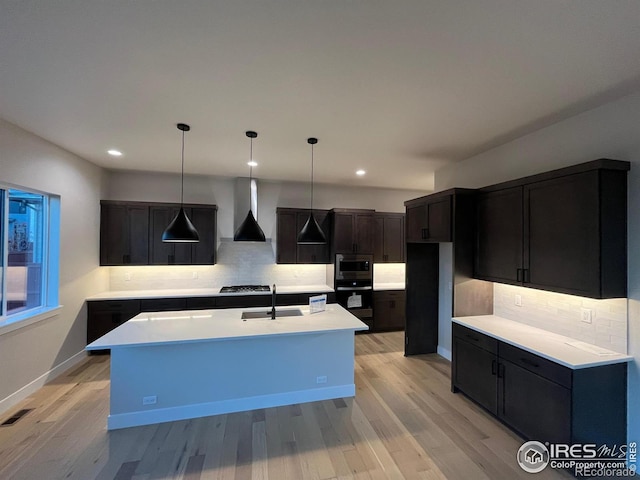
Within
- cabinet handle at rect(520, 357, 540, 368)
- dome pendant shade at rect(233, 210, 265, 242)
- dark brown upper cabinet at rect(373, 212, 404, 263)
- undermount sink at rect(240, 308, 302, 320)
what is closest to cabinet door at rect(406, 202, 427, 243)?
dark brown upper cabinet at rect(373, 212, 404, 263)

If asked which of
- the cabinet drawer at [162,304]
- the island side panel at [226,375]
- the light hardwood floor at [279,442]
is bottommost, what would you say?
the light hardwood floor at [279,442]

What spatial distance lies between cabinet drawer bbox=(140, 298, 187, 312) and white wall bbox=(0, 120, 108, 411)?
30.5 inches

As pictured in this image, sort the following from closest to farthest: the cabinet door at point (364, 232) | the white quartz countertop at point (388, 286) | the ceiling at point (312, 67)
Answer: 1. the ceiling at point (312, 67)
2. the cabinet door at point (364, 232)
3. the white quartz countertop at point (388, 286)

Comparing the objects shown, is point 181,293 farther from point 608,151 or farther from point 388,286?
point 608,151

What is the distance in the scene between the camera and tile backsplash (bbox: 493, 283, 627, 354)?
216cm

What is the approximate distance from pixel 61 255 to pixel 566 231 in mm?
5445

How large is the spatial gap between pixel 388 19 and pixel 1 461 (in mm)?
4026

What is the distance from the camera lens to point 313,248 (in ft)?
16.9

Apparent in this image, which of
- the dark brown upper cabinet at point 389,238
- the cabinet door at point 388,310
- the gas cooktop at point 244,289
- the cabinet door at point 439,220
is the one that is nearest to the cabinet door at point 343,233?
the dark brown upper cabinet at point 389,238

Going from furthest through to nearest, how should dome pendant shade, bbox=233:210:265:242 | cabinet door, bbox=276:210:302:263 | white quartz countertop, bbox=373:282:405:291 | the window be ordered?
white quartz countertop, bbox=373:282:405:291
cabinet door, bbox=276:210:302:263
dome pendant shade, bbox=233:210:265:242
the window

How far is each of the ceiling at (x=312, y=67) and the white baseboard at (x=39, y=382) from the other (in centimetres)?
274

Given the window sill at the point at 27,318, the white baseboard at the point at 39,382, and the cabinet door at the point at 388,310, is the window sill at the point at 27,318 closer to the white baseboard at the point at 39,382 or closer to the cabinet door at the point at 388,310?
the white baseboard at the point at 39,382

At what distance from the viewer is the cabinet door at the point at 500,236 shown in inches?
104

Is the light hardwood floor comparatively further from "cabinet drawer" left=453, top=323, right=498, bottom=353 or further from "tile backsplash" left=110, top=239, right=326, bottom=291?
"tile backsplash" left=110, top=239, right=326, bottom=291
